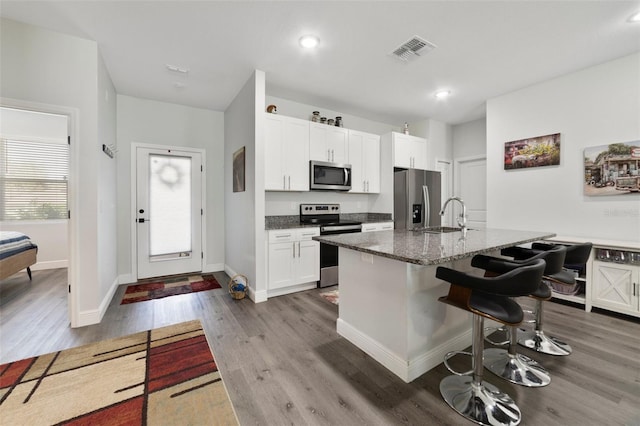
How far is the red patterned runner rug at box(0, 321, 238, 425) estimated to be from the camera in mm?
1487

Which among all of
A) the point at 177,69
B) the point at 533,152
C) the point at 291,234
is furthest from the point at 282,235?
the point at 533,152

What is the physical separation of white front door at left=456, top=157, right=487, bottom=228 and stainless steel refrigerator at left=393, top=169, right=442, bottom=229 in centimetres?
93

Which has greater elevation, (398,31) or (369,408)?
(398,31)

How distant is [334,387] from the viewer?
172 centimetres

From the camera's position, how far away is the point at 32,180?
15.1ft

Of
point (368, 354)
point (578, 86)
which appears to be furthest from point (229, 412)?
point (578, 86)

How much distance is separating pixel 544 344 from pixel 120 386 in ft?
10.6

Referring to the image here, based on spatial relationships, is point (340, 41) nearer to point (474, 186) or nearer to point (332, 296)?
point (332, 296)

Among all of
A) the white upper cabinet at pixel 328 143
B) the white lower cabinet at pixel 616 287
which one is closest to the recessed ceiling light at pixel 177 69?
the white upper cabinet at pixel 328 143

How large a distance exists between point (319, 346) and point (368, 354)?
415mm

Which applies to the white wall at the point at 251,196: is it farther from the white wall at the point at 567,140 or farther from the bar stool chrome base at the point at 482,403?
the white wall at the point at 567,140

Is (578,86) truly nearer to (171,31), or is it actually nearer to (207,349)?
(171,31)

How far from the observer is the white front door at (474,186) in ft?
16.6

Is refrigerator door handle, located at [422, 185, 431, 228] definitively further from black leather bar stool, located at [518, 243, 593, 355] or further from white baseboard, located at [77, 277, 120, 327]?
white baseboard, located at [77, 277, 120, 327]
